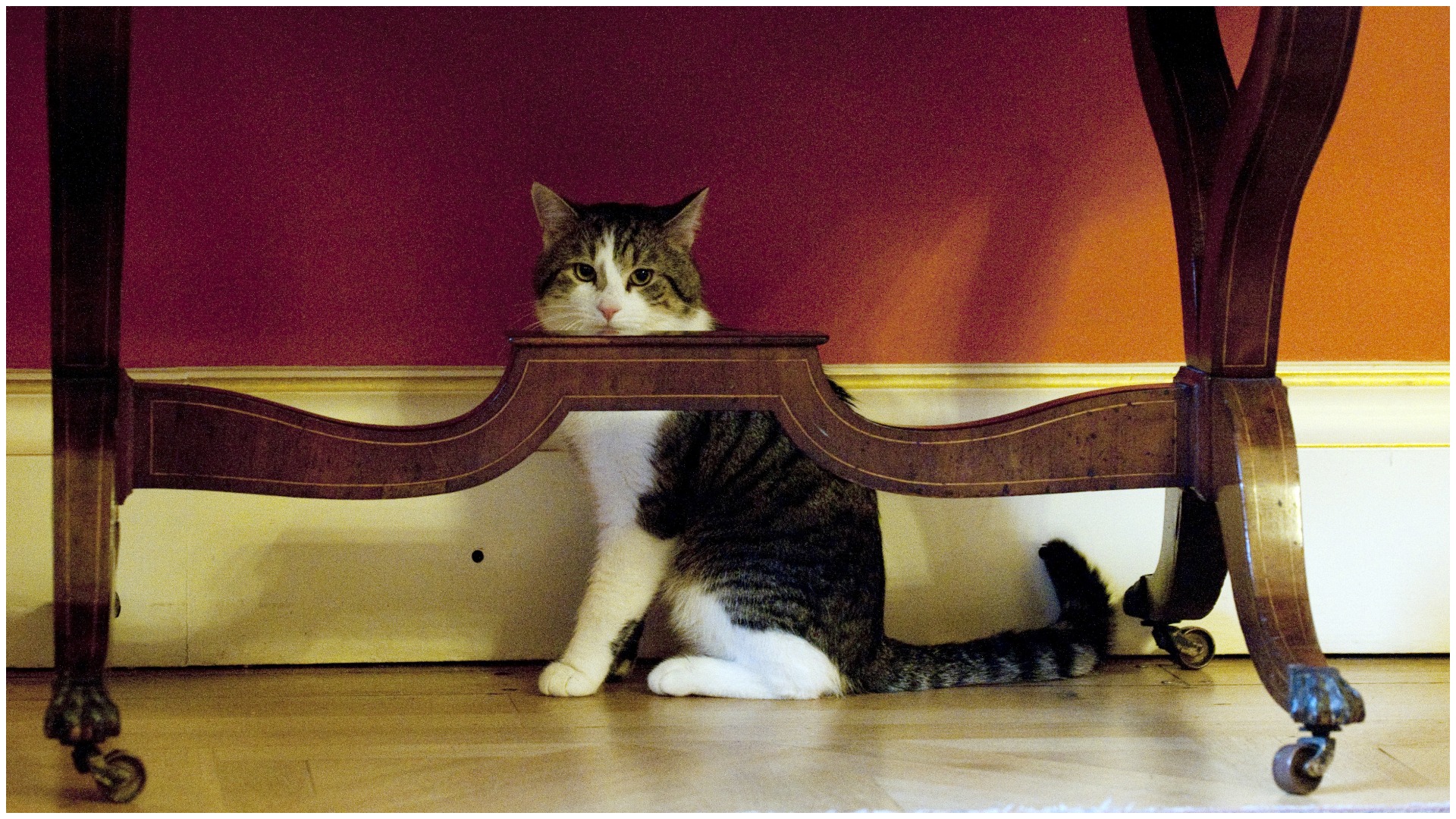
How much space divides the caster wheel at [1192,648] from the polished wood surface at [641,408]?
45 cm

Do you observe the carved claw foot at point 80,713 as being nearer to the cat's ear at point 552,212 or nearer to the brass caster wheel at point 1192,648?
the cat's ear at point 552,212

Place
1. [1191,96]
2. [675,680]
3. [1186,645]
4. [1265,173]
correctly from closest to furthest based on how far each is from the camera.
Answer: [1265,173]
[1191,96]
[675,680]
[1186,645]

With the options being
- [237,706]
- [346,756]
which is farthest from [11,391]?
[346,756]

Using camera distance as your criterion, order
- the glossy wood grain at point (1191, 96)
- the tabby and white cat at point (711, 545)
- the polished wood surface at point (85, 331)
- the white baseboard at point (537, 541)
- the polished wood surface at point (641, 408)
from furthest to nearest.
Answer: the white baseboard at point (537, 541)
the tabby and white cat at point (711, 545)
the glossy wood grain at point (1191, 96)
the polished wood surface at point (641, 408)
the polished wood surface at point (85, 331)

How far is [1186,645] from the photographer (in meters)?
1.49

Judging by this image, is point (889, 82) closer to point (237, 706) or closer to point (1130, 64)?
point (1130, 64)

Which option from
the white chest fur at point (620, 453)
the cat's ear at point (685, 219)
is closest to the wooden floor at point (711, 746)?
the white chest fur at point (620, 453)

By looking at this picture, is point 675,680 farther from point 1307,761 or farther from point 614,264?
A: point 1307,761

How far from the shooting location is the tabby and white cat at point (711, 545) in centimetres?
134

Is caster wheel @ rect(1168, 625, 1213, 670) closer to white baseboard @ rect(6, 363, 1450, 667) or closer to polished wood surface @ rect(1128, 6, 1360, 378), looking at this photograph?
white baseboard @ rect(6, 363, 1450, 667)

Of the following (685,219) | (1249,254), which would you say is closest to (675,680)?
(685,219)

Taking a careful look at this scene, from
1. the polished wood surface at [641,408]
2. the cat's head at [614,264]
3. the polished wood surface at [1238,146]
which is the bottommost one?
the polished wood surface at [641,408]

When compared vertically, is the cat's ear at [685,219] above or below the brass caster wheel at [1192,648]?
above

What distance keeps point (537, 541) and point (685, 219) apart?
464mm
